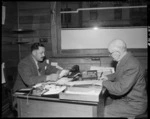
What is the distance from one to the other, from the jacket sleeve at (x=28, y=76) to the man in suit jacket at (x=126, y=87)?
33.9 inches

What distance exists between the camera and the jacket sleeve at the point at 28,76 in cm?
255

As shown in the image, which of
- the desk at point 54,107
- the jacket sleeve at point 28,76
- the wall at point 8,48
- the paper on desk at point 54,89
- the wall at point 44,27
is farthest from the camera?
the wall at point 44,27

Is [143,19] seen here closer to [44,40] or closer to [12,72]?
[44,40]

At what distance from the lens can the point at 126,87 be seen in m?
2.03

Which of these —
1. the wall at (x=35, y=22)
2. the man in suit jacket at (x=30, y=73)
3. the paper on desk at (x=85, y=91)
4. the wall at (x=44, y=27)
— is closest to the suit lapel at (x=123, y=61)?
the paper on desk at (x=85, y=91)

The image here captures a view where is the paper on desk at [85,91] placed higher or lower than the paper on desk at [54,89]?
higher

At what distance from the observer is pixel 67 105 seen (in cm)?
178

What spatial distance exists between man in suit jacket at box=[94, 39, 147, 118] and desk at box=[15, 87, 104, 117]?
14.2 inches

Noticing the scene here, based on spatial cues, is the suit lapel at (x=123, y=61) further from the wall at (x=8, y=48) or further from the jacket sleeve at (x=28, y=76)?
the wall at (x=8, y=48)

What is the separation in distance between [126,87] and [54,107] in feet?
2.71

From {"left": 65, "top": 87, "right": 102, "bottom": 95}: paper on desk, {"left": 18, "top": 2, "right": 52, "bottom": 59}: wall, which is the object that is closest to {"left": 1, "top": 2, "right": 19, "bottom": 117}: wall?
{"left": 18, "top": 2, "right": 52, "bottom": 59}: wall

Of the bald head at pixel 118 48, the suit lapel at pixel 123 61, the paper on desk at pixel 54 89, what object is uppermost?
the bald head at pixel 118 48

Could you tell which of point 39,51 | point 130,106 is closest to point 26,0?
point 39,51

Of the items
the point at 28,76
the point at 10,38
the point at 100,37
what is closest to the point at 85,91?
the point at 28,76
